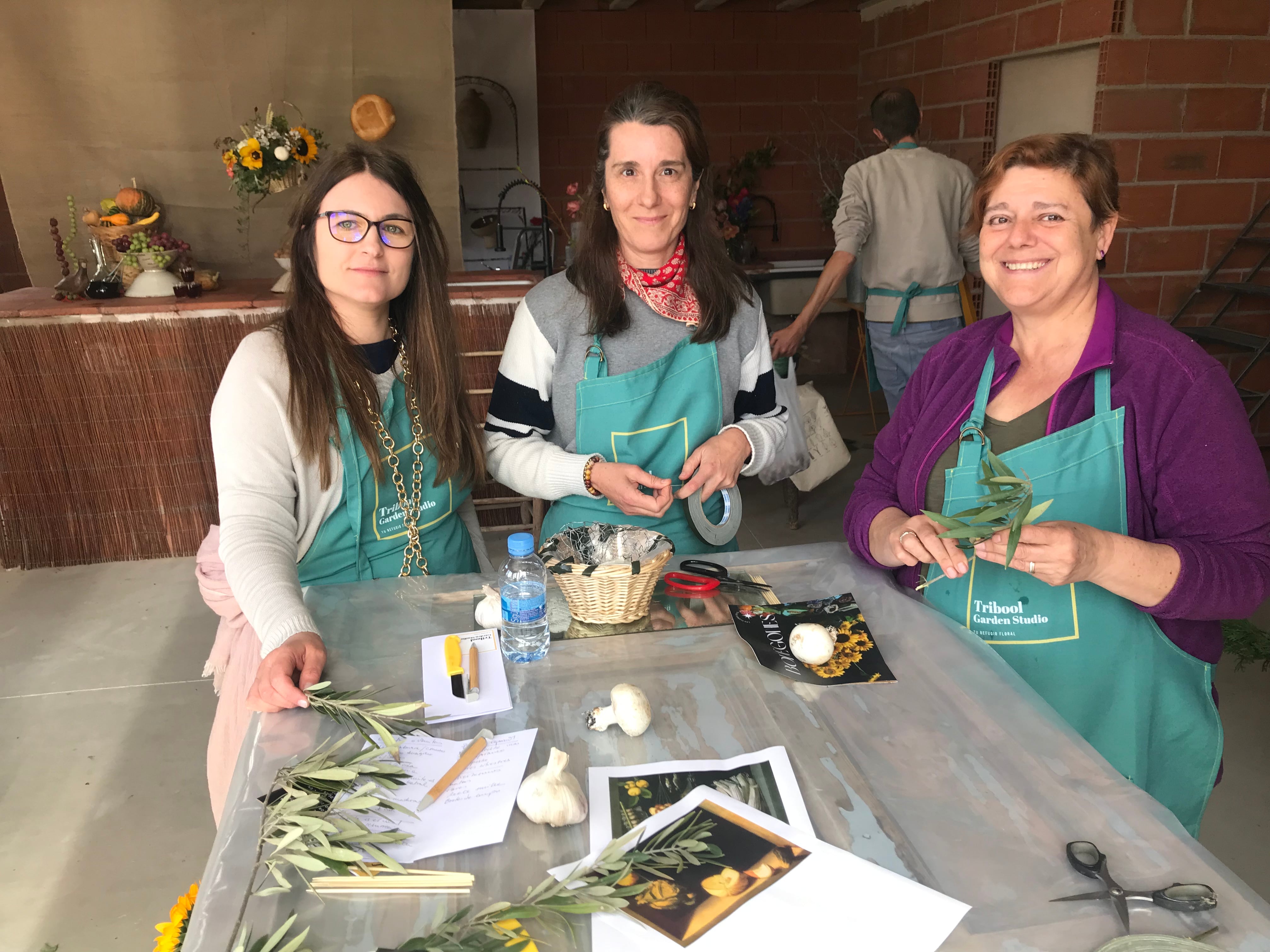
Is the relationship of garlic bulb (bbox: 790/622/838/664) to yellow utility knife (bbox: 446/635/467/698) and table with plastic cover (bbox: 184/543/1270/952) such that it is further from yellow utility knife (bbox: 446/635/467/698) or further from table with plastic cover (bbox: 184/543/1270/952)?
yellow utility knife (bbox: 446/635/467/698)

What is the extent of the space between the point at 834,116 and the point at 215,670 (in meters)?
6.40

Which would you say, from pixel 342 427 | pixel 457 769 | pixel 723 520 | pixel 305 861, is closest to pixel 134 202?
pixel 342 427

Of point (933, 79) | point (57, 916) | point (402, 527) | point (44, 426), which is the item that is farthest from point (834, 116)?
point (57, 916)

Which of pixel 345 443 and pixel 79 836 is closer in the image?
pixel 345 443

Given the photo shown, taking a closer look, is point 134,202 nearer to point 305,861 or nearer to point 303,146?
point 303,146

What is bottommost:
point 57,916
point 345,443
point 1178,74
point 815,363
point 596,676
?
point 57,916

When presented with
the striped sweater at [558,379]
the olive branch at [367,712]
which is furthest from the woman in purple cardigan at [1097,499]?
the olive branch at [367,712]

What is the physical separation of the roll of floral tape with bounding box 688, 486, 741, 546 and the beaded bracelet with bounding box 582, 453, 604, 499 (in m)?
0.20

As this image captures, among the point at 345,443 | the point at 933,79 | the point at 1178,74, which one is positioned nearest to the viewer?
the point at 345,443

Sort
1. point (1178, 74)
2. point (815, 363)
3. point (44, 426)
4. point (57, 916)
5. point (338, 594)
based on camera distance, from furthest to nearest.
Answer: point (815, 363)
point (1178, 74)
point (44, 426)
point (57, 916)
point (338, 594)

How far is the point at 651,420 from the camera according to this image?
75.8 inches

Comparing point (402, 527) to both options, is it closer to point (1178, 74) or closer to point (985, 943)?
point (985, 943)

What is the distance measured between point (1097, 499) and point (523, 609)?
0.90 meters

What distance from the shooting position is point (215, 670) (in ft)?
5.76
